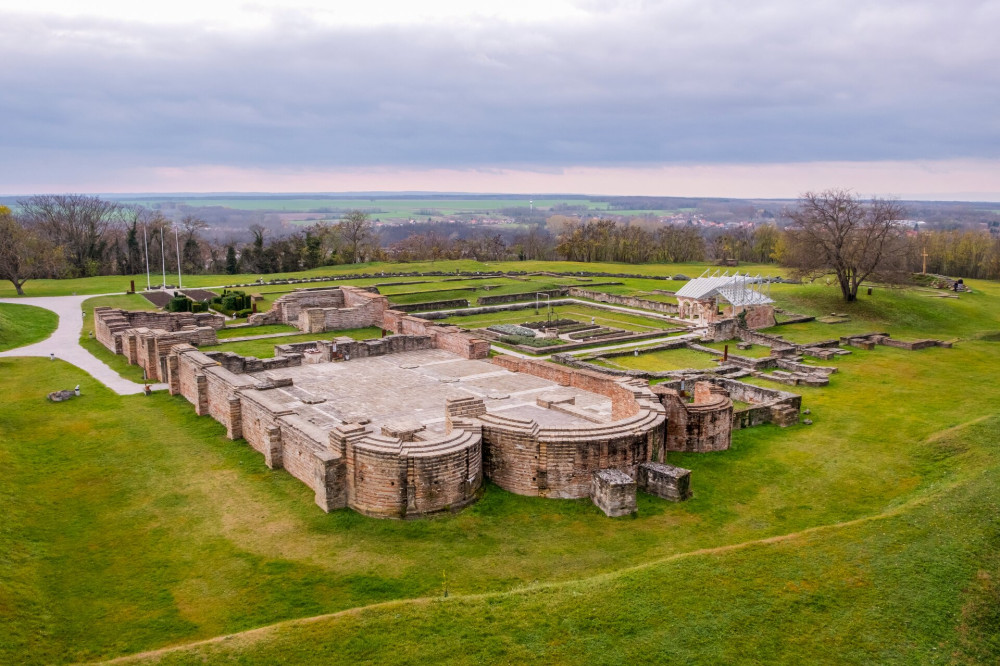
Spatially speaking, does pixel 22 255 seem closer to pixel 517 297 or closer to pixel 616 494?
pixel 517 297

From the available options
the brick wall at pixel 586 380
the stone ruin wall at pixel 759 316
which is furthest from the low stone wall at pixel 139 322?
the stone ruin wall at pixel 759 316

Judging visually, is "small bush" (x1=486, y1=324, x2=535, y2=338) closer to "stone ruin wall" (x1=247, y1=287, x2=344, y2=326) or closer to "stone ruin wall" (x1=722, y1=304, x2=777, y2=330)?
"stone ruin wall" (x1=247, y1=287, x2=344, y2=326)

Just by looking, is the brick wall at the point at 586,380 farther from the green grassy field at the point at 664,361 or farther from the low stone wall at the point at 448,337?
the green grassy field at the point at 664,361

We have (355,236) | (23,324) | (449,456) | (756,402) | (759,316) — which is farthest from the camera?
(355,236)

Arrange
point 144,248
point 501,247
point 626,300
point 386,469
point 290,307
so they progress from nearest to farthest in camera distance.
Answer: point 386,469, point 290,307, point 626,300, point 144,248, point 501,247

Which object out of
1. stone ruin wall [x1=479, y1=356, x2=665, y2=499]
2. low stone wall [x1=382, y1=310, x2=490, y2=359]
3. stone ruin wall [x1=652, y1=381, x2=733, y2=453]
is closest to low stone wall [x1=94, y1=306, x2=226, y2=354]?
low stone wall [x1=382, y1=310, x2=490, y2=359]

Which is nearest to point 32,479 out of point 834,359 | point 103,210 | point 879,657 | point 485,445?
point 485,445

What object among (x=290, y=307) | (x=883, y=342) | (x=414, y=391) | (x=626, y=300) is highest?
(x=290, y=307)

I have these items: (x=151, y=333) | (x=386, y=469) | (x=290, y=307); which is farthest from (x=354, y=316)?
(x=386, y=469)
